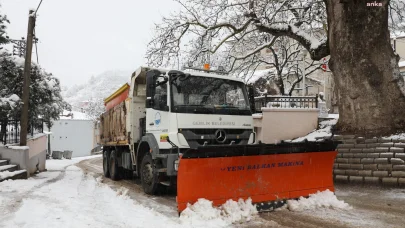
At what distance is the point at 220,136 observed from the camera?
7199mm

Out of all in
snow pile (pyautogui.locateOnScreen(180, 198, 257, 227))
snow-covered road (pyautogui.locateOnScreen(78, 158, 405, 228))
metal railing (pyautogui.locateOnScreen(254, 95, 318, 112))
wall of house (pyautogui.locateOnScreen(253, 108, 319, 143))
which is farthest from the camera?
metal railing (pyautogui.locateOnScreen(254, 95, 318, 112))

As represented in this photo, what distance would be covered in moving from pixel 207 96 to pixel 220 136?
893mm

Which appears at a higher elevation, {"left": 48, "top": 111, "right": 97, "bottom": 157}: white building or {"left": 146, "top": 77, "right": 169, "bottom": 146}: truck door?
{"left": 146, "top": 77, "right": 169, "bottom": 146}: truck door

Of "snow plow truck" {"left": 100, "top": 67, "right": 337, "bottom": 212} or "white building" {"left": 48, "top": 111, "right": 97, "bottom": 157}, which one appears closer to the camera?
"snow plow truck" {"left": 100, "top": 67, "right": 337, "bottom": 212}

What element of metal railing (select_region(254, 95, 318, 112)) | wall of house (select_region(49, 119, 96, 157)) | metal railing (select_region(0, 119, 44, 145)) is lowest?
wall of house (select_region(49, 119, 96, 157))

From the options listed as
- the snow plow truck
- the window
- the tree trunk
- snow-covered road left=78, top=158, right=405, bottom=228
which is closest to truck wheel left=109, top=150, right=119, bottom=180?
the snow plow truck

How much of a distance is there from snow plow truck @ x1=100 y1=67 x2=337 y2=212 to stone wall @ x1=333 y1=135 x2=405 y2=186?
280 cm

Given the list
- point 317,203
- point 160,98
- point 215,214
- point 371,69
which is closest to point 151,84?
point 160,98

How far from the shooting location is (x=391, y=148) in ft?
30.2

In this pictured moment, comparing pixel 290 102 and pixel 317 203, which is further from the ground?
pixel 290 102

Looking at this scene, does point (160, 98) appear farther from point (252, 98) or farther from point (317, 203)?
point (317, 203)

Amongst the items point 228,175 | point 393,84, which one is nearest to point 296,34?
point 393,84

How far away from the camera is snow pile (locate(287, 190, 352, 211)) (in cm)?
628

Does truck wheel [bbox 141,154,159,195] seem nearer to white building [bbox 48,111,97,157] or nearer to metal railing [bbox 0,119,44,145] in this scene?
metal railing [bbox 0,119,44,145]
